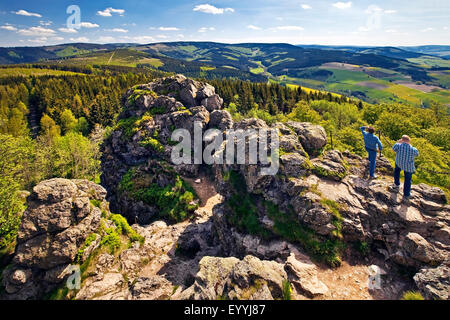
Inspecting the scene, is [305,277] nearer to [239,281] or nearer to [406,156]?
[239,281]

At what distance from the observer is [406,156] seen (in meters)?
14.6

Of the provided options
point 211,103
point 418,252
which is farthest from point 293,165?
point 211,103

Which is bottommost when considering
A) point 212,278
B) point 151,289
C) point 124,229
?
point 151,289

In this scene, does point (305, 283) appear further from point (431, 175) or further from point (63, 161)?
point (63, 161)

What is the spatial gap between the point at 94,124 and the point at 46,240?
67381 millimetres

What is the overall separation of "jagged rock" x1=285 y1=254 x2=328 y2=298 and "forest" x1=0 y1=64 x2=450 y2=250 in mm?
12559

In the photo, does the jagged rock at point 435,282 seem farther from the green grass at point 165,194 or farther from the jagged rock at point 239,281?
the green grass at point 165,194

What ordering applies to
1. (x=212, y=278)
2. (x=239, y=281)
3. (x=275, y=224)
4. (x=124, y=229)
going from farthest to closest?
A: (x=124, y=229) < (x=275, y=224) < (x=212, y=278) < (x=239, y=281)

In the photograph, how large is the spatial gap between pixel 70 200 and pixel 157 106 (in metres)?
29.1

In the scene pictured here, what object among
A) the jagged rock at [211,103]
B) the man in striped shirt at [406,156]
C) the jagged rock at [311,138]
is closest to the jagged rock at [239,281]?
the man in striped shirt at [406,156]

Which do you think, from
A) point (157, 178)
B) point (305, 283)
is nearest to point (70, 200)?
point (157, 178)

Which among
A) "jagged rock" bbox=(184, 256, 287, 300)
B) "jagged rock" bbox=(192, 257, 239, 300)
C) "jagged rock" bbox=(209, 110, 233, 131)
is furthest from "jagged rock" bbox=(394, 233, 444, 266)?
"jagged rock" bbox=(209, 110, 233, 131)

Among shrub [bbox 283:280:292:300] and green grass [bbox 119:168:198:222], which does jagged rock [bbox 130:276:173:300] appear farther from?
green grass [bbox 119:168:198:222]

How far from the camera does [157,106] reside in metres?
44.7
